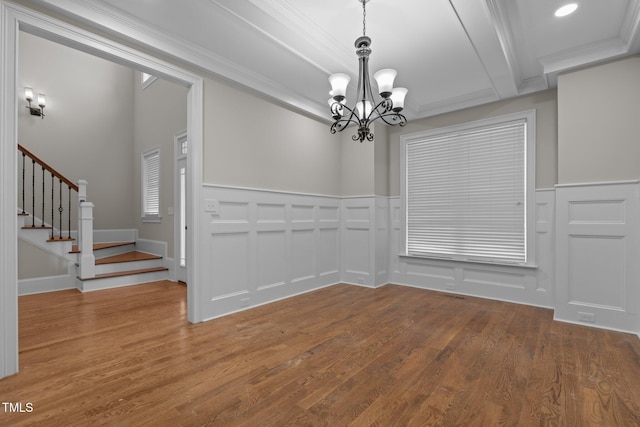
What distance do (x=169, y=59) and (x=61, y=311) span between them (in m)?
3.15

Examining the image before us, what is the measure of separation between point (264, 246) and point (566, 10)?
151 inches

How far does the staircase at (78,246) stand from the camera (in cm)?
448

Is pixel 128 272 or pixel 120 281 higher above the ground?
pixel 128 272

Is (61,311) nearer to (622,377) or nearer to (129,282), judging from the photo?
(129,282)

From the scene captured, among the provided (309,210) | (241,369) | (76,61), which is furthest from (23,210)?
(241,369)

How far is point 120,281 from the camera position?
4773 mm

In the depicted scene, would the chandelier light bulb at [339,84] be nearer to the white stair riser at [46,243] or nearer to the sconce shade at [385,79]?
the sconce shade at [385,79]

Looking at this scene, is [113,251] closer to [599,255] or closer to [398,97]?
[398,97]

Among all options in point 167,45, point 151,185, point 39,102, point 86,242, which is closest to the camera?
A: point 167,45

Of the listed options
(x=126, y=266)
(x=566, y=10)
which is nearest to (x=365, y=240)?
(x=566, y=10)

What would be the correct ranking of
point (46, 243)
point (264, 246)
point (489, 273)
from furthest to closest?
point (46, 243)
point (489, 273)
point (264, 246)

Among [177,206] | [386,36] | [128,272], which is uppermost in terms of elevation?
[386,36]

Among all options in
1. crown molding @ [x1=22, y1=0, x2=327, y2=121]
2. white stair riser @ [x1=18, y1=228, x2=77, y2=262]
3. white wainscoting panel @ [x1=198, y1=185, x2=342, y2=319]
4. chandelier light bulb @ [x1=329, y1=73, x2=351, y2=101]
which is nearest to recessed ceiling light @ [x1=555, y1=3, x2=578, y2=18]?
chandelier light bulb @ [x1=329, y1=73, x2=351, y2=101]

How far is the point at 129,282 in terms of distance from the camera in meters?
4.88
